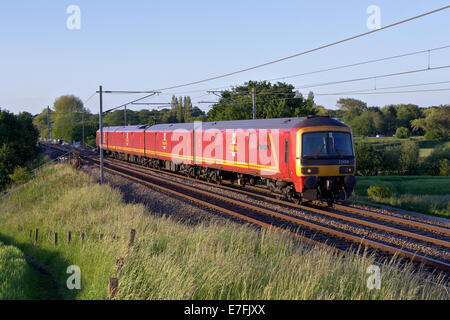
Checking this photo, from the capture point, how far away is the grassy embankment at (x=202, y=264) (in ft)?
22.1

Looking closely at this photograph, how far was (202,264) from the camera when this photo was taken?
25.4 feet

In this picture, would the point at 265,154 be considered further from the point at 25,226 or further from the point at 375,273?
the point at 25,226

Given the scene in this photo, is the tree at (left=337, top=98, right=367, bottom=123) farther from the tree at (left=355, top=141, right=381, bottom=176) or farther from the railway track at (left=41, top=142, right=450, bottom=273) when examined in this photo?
the railway track at (left=41, top=142, right=450, bottom=273)

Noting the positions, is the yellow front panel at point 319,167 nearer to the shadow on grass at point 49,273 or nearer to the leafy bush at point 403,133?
the shadow on grass at point 49,273

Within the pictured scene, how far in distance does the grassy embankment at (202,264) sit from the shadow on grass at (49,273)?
49mm

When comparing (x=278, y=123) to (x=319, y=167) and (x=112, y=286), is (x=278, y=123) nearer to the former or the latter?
(x=319, y=167)

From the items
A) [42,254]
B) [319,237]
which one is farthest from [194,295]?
[42,254]

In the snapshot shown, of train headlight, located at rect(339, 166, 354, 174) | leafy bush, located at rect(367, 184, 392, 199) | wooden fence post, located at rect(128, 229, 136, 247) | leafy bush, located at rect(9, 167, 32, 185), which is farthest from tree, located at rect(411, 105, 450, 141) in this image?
wooden fence post, located at rect(128, 229, 136, 247)

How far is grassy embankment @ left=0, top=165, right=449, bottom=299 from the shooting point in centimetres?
675

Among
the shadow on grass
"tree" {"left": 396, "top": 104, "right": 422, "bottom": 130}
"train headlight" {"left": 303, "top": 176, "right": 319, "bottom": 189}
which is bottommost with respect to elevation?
the shadow on grass

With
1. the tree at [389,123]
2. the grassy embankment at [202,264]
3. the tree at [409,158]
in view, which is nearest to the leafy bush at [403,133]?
the tree at [389,123]

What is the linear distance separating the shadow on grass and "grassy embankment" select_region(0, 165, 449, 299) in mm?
49

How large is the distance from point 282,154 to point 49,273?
8.93 metres

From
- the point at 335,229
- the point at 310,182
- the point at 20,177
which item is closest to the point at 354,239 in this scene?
the point at 335,229
